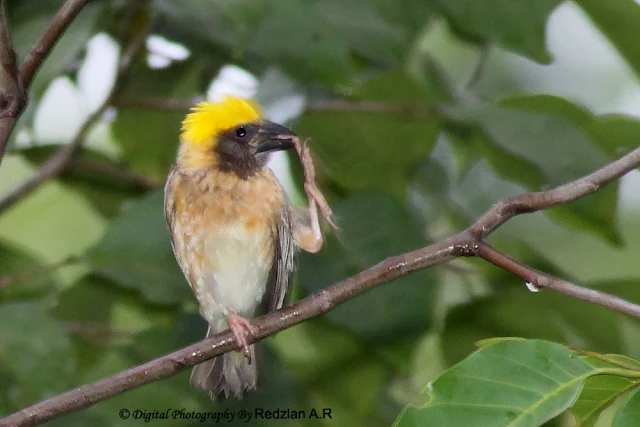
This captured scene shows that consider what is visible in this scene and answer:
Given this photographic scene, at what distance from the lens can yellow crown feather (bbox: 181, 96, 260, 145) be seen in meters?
2.54

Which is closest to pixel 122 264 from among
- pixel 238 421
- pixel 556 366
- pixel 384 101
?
pixel 238 421

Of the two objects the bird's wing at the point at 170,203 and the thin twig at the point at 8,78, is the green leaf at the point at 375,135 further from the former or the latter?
the thin twig at the point at 8,78

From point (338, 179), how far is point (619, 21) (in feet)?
3.13

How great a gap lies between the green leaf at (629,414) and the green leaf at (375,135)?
1.47 m

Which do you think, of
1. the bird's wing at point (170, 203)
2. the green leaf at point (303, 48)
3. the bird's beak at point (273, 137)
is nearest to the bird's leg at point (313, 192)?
the bird's beak at point (273, 137)

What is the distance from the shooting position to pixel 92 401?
1.57m

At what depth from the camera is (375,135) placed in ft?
9.13

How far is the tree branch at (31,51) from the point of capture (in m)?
1.53

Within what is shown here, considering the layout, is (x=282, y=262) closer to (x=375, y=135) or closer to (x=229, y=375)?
(x=229, y=375)

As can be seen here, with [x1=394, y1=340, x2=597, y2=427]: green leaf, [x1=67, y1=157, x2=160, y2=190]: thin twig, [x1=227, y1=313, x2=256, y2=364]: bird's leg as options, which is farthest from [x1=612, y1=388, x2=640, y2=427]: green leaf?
[x1=67, y1=157, x2=160, y2=190]: thin twig

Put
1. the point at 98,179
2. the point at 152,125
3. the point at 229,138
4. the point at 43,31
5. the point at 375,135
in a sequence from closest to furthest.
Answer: the point at 43,31 → the point at 229,138 → the point at 375,135 → the point at 152,125 → the point at 98,179

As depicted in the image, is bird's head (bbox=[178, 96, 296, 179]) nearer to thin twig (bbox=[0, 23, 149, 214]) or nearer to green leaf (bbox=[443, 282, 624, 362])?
thin twig (bbox=[0, 23, 149, 214])

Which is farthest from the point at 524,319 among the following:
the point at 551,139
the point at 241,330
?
the point at 241,330

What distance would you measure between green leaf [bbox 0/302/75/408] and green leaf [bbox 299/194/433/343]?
0.70 m
